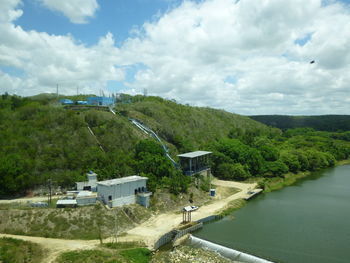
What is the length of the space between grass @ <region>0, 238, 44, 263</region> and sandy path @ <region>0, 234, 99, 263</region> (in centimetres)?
77

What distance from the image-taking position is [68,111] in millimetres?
56844

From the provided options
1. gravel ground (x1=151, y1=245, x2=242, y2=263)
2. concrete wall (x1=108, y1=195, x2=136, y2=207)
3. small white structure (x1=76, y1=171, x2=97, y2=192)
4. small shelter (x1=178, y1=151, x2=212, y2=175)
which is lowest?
gravel ground (x1=151, y1=245, x2=242, y2=263)

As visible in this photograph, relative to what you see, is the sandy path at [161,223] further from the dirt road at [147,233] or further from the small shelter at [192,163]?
the small shelter at [192,163]

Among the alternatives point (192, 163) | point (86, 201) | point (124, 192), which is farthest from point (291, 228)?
point (86, 201)

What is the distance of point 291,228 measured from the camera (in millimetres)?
35438

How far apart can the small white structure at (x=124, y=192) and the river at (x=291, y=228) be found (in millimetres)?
9683

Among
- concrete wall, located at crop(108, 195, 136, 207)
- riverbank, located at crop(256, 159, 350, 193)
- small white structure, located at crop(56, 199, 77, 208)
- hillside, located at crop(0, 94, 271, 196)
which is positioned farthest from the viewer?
riverbank, located at crop(256, 159, 350, 193)

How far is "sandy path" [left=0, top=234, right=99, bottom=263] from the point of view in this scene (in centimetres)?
2651

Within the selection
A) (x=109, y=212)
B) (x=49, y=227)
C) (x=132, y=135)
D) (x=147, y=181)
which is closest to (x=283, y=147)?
(x=132, y=135)

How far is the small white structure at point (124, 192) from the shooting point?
35219mm

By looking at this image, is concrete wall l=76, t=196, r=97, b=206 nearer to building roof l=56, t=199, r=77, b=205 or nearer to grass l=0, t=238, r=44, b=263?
building roof l=56, t=199, r=77, b=205

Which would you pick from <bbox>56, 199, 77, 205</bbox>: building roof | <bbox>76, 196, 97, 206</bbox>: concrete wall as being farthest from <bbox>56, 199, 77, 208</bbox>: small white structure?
<bbox>76, 196, 97, 206</bbox>: concrete wall

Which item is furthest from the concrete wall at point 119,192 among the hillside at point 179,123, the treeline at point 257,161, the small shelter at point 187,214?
the hillside at point 179,123

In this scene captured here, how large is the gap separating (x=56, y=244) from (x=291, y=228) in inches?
1101
